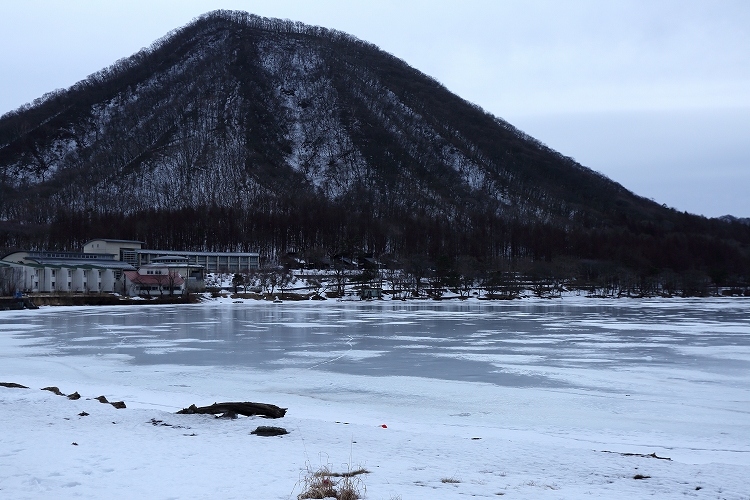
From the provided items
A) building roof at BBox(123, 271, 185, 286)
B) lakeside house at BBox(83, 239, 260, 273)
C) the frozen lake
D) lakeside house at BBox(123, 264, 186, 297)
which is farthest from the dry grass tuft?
lakeside house at BBox(83, 239, 260, 273)

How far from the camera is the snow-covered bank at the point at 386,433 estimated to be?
26.8 ft

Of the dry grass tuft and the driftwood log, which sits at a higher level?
the dry grass tuft

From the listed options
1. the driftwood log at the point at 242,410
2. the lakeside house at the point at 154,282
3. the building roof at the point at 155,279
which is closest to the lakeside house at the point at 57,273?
the lakeside house at the point at 154,282

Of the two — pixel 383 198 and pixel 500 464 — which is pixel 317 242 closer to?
pixel 383 198

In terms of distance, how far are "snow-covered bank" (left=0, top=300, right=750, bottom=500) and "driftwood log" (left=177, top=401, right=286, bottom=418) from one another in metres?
0.34

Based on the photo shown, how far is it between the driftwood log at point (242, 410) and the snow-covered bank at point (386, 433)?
0.34 meters

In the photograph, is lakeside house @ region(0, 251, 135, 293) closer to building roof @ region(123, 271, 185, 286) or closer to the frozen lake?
building roof @ region(123, 271, 185, 286)

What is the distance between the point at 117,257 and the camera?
98625 millimetres

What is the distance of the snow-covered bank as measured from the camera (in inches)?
322

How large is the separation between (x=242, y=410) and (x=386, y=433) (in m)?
3.11

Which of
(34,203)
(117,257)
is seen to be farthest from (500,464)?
(34,203)

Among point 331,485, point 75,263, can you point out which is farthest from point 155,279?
point 331,485

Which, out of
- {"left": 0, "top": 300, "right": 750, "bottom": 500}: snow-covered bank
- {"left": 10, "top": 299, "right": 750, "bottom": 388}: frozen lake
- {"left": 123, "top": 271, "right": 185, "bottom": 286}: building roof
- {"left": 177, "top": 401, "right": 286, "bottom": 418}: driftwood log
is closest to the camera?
{"left": 0, "top": 300, "right": 750, "bottom": 500}: snow-covered bank

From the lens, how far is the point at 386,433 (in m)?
11.4
